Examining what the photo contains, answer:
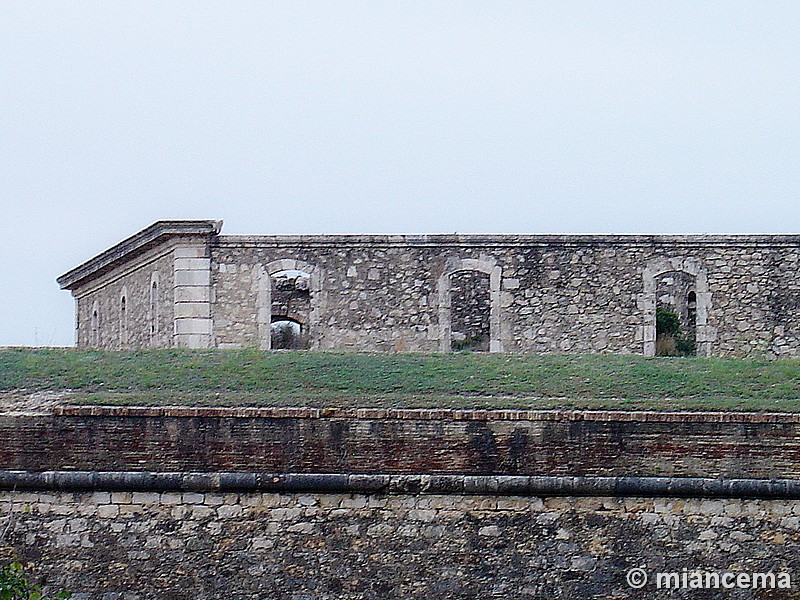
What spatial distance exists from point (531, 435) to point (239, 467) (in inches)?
104

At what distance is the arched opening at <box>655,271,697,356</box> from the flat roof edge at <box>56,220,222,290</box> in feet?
22.5

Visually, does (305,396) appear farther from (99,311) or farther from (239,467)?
(99,311)

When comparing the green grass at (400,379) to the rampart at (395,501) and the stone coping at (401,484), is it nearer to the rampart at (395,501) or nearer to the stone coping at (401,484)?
the rampart at (395,501)

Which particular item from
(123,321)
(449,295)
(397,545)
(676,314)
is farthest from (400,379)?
(123,321)

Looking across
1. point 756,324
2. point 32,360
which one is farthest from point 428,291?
point 32,360

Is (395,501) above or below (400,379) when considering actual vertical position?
below

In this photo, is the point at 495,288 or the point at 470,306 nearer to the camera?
the point at 495,288

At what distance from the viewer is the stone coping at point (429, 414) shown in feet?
43.1

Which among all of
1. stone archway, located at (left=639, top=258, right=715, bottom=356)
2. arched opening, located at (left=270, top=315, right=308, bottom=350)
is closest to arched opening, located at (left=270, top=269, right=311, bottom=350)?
arched opening, located at (left=270, top=315, right=308, bottom=350)

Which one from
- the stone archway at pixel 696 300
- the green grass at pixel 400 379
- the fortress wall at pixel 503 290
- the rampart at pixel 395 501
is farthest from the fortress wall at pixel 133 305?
the rampart at pixel 395 501

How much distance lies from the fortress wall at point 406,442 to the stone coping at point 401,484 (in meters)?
0.24

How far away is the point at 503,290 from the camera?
21.6 meters

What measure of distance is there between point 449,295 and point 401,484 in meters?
9.02

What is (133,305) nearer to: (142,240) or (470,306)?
(142,240)
